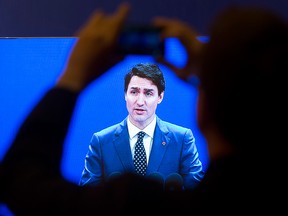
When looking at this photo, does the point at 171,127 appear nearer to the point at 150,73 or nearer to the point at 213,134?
the point at 150,73

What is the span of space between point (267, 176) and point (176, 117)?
3.55ft

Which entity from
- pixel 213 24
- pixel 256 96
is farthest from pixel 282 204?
pixel 213 24

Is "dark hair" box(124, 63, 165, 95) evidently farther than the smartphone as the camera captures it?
Yes

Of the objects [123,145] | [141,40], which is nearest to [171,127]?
[123,145]

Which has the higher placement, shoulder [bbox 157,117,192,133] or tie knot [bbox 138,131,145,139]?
shoulder [bbox 157,117,192,133]

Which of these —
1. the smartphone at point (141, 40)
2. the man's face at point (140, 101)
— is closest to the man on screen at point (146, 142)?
the man's face at point (140, 101)

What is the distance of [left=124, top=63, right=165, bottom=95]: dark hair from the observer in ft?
5.42

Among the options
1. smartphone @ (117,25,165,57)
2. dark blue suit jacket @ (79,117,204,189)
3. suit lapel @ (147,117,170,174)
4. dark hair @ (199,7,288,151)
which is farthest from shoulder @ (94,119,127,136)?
dark hair @ (199,7,288,151)

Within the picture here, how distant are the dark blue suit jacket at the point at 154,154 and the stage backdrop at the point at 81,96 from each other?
0.03m

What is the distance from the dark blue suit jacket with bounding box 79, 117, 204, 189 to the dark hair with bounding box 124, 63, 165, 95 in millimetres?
146

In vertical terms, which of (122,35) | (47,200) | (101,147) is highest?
(122,35)

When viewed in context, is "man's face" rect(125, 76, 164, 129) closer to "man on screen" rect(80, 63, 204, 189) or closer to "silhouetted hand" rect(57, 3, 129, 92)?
"man on screen" rect(80, 63, 204, 189)

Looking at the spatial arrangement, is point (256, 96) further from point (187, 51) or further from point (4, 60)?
point (4, 60)

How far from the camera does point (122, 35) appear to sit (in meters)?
0.60
